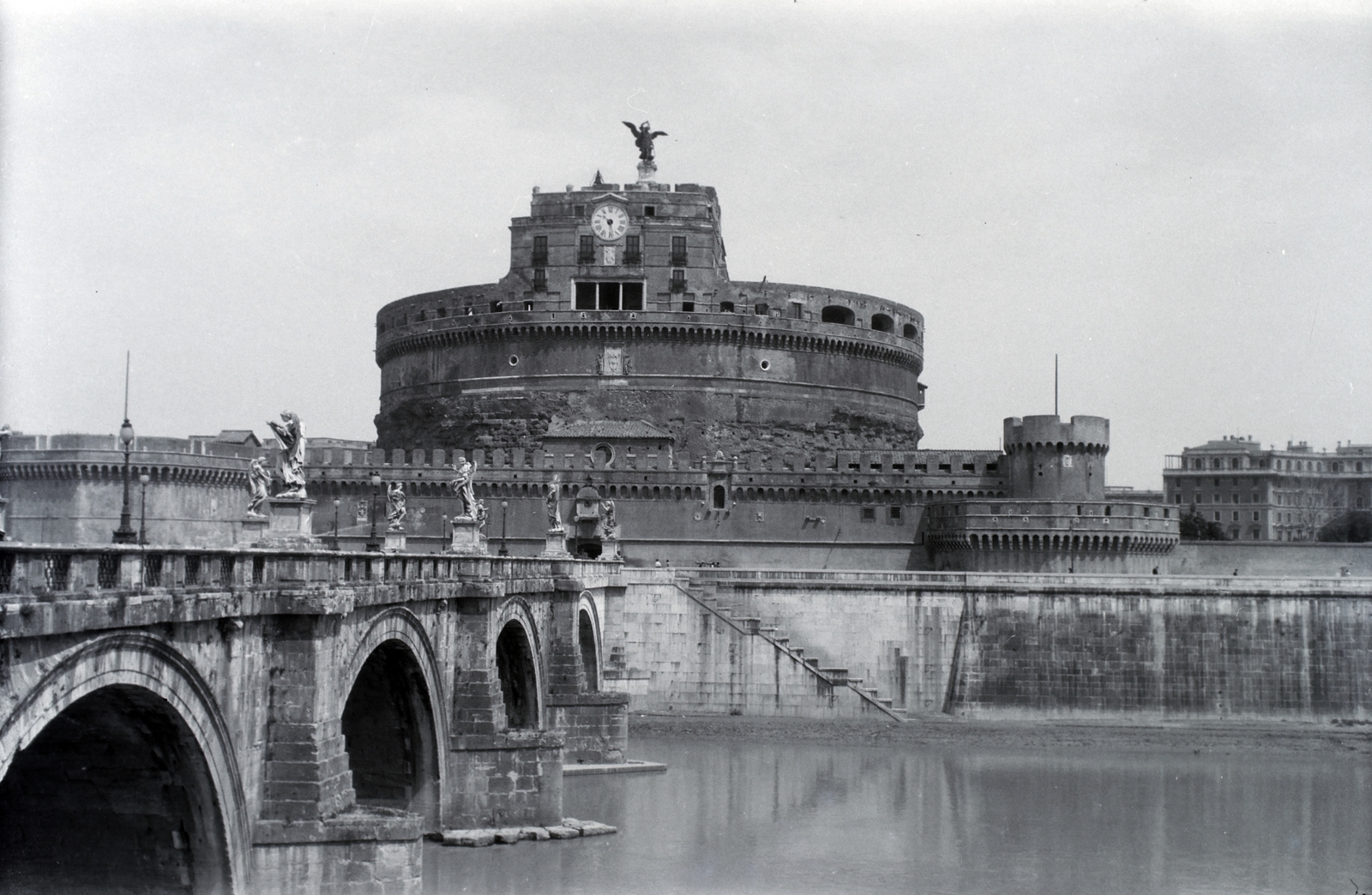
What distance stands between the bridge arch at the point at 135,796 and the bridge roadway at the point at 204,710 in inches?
0.8

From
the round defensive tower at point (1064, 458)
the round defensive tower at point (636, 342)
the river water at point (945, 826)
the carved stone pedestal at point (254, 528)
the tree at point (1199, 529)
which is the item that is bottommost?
the river water at point (945, 826)

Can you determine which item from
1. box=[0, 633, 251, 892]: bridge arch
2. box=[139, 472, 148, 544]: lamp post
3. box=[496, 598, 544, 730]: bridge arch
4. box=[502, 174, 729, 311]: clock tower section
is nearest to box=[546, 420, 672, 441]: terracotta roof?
box=[502, 174, 729, 311]: clock tower section

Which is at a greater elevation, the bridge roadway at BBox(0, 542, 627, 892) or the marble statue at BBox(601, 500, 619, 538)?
the marble statue at BBox(601, 500, 619, 538)

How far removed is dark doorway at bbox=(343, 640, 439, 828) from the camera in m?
26.4

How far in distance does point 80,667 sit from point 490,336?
2419 inches

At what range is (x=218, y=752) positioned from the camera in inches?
661

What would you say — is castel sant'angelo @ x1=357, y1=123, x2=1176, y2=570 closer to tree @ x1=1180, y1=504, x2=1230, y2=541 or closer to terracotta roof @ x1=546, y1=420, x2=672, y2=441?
terracotta roof @ x1=546, y1=420, x2=672, y2=441

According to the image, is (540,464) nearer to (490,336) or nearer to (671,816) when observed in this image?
(490,336)

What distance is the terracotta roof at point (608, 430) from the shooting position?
6844 cm

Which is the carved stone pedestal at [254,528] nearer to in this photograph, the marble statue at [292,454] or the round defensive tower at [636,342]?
the marble statue at [292,454]

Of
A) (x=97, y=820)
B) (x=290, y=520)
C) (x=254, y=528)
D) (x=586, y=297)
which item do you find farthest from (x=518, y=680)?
(x=586, y=297)

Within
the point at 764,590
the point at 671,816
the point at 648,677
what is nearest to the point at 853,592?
the point at 764,590

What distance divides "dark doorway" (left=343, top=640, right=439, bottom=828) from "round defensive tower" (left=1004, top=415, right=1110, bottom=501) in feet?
130

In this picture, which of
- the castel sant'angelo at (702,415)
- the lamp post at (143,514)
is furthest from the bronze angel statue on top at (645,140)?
the lamp post at (143,514)
